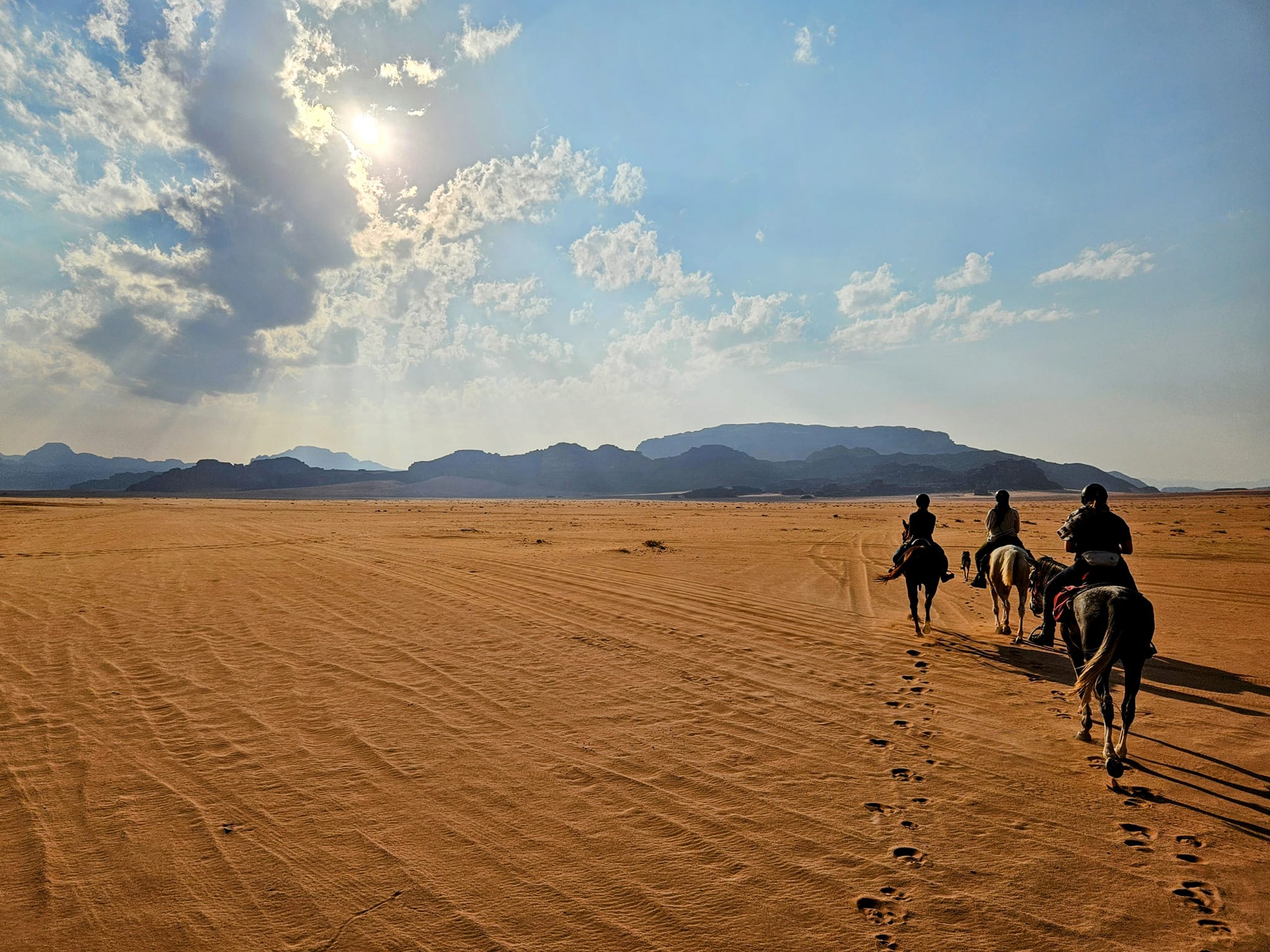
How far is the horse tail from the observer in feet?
17.7

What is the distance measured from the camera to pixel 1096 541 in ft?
20.6

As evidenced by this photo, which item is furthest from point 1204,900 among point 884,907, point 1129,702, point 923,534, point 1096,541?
point 923,534

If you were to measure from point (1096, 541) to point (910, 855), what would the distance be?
4121mm

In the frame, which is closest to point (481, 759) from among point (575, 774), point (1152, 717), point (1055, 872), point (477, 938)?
point (575, 774)

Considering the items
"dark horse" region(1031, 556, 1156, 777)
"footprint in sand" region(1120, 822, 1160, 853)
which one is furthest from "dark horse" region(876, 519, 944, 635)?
"footprint in sand" region(1120, 822, 1160, 853)

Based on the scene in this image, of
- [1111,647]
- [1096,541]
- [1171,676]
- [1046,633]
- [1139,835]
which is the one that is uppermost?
[1096,541]

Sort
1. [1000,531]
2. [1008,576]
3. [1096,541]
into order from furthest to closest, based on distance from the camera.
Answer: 1. [1000,531]
2. [1008,576]
3. [1096,541]

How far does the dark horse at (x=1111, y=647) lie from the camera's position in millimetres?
5371

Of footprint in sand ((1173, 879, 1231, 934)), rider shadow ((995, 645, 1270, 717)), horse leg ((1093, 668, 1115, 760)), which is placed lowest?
rider shadow ((995, 645, 1270, 717))

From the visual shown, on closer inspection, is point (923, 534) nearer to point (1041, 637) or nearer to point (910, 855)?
point (1041, 637)

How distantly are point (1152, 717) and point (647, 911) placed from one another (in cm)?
632

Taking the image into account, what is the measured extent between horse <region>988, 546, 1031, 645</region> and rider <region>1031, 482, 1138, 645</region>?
11.4ft

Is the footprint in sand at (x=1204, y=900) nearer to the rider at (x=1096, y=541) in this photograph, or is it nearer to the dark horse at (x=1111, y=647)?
the dark horse at (x=1111, y=647)

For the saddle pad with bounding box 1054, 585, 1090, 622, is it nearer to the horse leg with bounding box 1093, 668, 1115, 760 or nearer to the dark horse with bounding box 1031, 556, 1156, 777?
the dark horse with bounding box 1031, 556, 1156, 777
